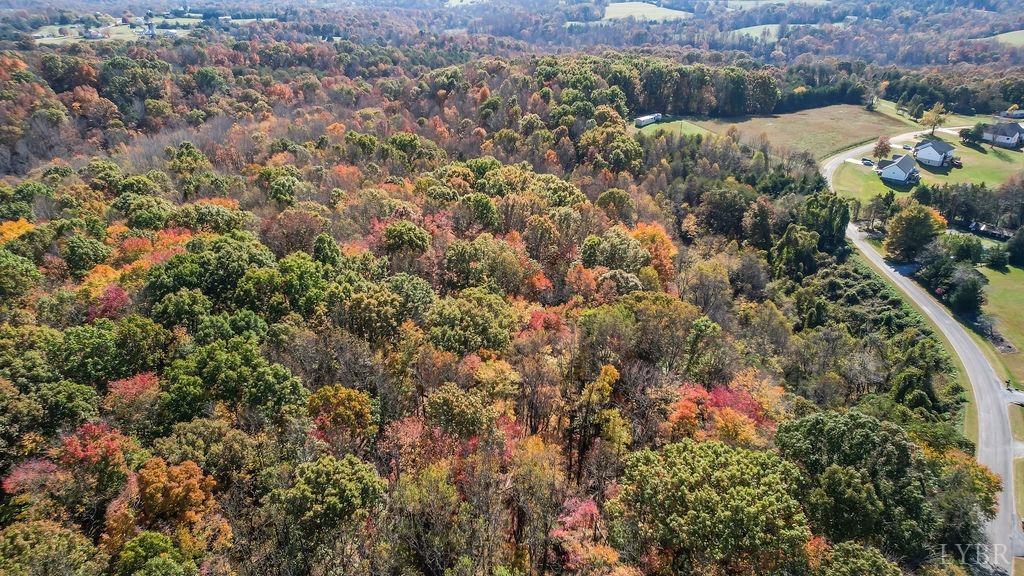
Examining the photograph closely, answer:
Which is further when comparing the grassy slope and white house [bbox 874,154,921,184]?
the grassy slope

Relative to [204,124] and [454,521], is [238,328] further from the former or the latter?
[204,124]

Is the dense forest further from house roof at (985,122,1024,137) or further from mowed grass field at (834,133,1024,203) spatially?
house roof at (985,122,1024,137)

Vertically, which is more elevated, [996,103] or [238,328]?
[996,103]

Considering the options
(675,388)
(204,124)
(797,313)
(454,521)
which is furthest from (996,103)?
(204,124)

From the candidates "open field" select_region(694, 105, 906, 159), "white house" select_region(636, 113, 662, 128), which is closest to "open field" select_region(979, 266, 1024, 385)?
"open field" select_region(694, 105, 906, 159)

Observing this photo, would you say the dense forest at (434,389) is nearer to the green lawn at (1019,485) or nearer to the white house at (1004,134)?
the green lawn at (1019,485)

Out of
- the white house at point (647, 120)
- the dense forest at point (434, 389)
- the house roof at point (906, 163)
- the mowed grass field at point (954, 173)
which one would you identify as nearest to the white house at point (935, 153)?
the mowed grass field at point (954, 173)
